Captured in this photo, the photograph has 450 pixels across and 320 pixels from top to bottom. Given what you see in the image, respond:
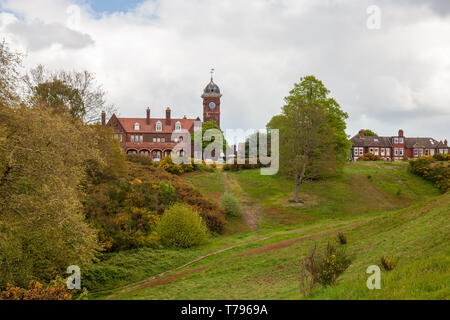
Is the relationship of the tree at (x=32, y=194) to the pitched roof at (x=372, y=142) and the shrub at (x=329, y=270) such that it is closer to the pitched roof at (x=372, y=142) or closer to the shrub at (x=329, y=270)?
the shrub at (x=329, y=270)

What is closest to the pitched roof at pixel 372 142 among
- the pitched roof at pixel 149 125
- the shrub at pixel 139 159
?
the pitched roof at pixel 149 125

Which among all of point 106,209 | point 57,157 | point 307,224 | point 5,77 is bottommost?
point 307,224

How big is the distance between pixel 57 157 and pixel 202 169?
143ft

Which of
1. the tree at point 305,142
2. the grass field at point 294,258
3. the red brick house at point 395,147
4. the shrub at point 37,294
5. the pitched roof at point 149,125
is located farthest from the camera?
the red brick house at point 395,147

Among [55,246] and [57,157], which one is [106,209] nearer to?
[55,246]

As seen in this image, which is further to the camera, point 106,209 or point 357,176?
point 357,176

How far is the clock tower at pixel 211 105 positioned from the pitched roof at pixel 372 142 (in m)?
33.0

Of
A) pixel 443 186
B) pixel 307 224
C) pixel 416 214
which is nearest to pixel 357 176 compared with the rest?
pixel 443 186

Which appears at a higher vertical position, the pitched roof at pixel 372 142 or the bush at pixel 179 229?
the pitched roof at pixel 372 142

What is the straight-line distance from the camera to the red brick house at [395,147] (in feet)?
285

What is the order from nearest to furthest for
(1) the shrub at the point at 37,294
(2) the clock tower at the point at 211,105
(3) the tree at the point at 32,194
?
(1) the shrub at the point at 37,294 < (3) the tree at the point at 32,194 < (2) the clock tower at the point at 211,105

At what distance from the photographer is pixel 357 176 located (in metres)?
54.2
